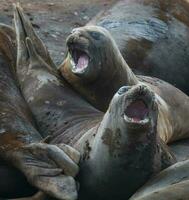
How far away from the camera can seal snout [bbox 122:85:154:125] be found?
587 centimetres

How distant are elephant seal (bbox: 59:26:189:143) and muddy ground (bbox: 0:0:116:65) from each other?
125 cm

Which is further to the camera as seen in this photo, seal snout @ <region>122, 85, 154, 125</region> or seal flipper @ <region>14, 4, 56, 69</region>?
seal flipper @ <region>14, 4, 56, 69</region>

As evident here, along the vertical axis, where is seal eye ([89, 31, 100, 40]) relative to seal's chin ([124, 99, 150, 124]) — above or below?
below

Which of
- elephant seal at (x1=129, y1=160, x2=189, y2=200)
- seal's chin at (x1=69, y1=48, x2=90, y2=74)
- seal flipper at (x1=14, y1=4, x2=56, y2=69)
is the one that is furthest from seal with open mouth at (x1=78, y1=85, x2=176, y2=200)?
seal flipper at (x1=14, y1=4, x2=56, y2=69)

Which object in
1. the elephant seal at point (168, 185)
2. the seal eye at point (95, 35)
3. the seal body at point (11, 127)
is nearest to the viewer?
the elephant seal at point (168, 185)

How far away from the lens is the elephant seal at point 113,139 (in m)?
5.96

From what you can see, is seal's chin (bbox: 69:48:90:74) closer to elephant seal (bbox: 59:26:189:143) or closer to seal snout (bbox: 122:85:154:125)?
elephant seal (bbox: 59:26:189:143)

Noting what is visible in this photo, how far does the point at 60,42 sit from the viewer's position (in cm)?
970

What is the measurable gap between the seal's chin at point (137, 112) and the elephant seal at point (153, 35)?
3.36 meters

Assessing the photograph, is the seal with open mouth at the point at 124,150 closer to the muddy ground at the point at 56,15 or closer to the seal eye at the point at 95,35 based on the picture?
the seal eye at the point at 95,35

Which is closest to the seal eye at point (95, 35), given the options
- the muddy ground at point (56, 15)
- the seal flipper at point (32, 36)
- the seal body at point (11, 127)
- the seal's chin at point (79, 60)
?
the seal's chin at point (79, 60)

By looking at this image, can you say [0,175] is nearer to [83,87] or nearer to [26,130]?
[26,130]

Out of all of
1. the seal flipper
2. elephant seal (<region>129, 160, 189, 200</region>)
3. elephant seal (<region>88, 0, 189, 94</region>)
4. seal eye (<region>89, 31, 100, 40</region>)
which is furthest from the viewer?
elephant seal (<region>88, 0, 189, 94</region>)

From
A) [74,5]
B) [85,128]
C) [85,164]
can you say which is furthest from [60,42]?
[85,164]
